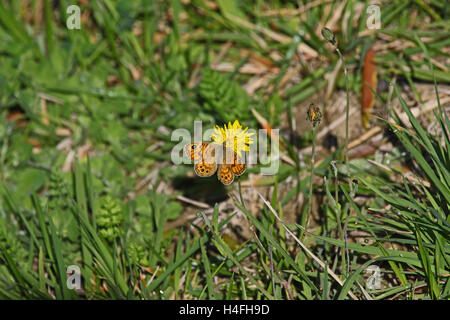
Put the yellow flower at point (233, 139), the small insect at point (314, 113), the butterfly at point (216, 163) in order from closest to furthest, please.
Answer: the small insect at point (314, 113)
the butterfly at point (216, 163)
the yellow flower at point (233, 139)

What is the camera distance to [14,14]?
3801mm

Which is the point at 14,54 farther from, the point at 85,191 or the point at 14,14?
the point at 85,191

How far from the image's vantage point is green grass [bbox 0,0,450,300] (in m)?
2.14

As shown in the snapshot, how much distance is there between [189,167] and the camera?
115 inches

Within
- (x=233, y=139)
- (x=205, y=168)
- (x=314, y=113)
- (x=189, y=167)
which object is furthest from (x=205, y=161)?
(x=189, y=167)

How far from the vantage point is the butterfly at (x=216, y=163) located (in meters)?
2.01

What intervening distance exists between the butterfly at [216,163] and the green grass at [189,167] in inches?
4.3

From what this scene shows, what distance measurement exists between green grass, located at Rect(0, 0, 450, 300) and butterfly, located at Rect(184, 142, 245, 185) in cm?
11

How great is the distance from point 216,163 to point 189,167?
0.90 metres

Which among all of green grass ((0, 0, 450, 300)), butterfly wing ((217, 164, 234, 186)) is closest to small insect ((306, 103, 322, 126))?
green grass ((0, 0, 450, 300))

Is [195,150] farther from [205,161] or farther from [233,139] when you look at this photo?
[233,139]

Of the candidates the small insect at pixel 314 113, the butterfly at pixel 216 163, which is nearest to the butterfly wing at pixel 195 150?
the butterfly at pixel 216 163

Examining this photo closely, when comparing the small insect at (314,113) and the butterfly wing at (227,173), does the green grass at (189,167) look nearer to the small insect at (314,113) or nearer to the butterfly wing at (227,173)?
the butterfly wing at (227,173)
